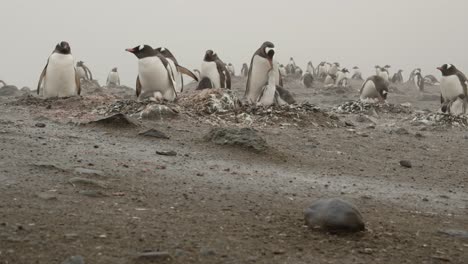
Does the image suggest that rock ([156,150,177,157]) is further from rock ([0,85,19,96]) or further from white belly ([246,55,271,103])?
rock ([0,85,19,96])

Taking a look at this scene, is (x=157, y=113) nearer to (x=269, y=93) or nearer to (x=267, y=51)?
(x=269, y=93)

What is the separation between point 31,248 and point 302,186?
105 inches

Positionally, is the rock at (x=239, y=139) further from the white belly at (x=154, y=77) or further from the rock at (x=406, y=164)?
the white belly at (x=154, y=77)

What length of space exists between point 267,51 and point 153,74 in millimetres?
2228

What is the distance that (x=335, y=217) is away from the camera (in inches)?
137

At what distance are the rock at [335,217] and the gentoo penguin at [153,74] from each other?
6.39 meters

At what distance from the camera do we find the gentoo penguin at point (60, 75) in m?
10.2

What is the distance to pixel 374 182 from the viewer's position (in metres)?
5.61

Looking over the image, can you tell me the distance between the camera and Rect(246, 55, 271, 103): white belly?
34.8ft

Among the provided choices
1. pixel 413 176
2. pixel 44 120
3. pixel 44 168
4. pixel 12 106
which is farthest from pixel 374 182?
pixel 12 106

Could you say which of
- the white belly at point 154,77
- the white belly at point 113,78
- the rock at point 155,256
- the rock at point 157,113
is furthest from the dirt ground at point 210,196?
the white belly at point 113,78

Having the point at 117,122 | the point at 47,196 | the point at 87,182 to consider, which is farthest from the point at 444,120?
the point at 47,196

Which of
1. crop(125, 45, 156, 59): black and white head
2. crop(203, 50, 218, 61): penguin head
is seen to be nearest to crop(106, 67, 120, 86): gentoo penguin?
crop(203, 50, 218, 61): penguin head

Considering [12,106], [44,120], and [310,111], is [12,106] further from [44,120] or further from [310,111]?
[310,111]
